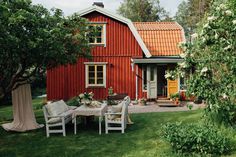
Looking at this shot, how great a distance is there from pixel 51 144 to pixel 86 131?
6.23 ft

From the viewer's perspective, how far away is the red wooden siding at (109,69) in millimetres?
19891

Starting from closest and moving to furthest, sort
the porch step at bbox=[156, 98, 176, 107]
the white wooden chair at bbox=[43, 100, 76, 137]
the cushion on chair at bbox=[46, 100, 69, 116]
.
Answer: the white wooden chair at bbox=[43, 100, 76, 137], the cushion on chair at bbox=[46, 100, 69, 116], the porch step at bbox=[156, 98, 176, 107]

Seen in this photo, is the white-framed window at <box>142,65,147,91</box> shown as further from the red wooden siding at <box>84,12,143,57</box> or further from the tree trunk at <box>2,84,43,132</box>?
the tree trunk at <box>2,84,43,132</box>

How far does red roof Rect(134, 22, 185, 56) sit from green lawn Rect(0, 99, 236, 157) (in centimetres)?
994

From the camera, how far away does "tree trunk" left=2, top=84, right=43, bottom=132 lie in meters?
11.1

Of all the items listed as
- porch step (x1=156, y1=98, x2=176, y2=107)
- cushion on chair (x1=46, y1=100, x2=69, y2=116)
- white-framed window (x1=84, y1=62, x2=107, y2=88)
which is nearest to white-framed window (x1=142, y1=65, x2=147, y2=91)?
porch step (x1=156, y1=98, x2=176, y2=107)

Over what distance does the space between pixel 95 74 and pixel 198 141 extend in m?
13.3

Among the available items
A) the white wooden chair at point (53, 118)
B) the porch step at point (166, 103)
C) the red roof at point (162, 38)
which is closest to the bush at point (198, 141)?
the white wooden chair at point (53, 118)

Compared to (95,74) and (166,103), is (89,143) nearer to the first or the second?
(166,103)

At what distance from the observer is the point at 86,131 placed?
35.5ft

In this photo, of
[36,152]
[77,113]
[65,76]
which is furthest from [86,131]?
[65,76]

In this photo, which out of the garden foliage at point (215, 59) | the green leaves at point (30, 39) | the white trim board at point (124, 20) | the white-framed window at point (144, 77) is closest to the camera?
the garden foliage at point (215, 59)

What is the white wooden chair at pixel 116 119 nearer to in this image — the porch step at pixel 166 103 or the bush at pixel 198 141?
the bush at pixel 198 141

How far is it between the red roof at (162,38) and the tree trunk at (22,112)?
36.2 ft
